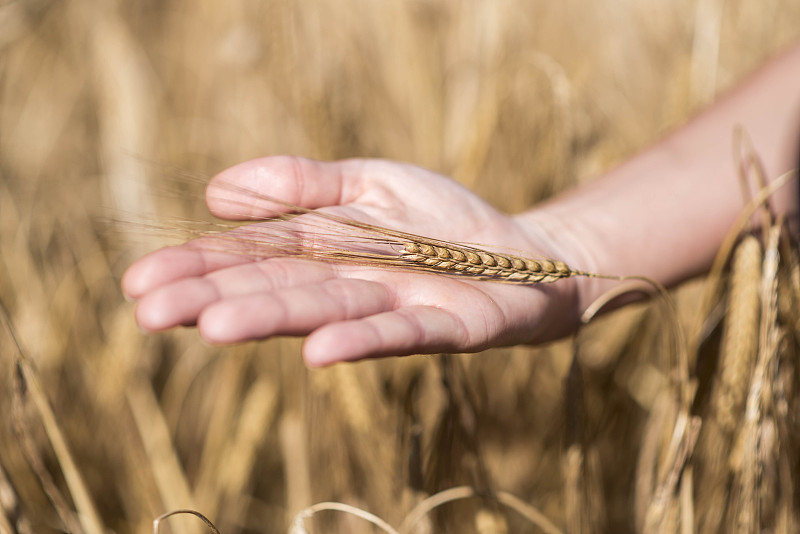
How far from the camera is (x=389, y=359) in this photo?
42.8 inches

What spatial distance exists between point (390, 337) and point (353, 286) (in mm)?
80

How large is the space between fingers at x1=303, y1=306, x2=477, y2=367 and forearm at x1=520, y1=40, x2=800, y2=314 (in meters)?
0.35

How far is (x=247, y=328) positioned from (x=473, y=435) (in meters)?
0.38

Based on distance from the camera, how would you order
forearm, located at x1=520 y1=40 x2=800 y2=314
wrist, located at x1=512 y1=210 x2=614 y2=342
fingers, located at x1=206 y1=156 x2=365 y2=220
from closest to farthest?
1. fingers, located at x1=206 y1=156 x2=365 y2=220
2. wrist, located at x1=512 y1=210 x2=614 y2=342
3. forearm, located at x1=520 y1=40 x2=800 y2=314

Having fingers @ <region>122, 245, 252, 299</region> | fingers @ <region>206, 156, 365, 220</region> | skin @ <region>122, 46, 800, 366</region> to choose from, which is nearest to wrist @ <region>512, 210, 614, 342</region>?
skin @ <region>122, 46, 800, 366</region>

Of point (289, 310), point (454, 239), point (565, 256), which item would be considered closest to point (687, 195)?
point (565, 256)

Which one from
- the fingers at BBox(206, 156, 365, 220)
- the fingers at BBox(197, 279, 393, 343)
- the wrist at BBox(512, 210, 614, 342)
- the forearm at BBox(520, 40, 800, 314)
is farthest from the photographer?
the forearm at BBox(520, 40, 800, 314)

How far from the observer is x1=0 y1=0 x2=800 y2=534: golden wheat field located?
679 mm

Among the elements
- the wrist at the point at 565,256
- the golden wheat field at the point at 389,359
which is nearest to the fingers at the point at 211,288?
the golden wheat field at the point at 389,359

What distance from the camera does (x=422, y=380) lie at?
1132 millimetres

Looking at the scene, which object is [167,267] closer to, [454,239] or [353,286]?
[353,286]

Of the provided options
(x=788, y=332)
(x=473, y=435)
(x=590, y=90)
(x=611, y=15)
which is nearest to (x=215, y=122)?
(x=590, y=90)

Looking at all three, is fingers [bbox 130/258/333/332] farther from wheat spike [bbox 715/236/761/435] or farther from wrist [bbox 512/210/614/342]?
wheat spike [bbox 715/236/761/435]

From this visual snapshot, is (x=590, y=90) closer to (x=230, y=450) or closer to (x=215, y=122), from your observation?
(x=215, y=122)
